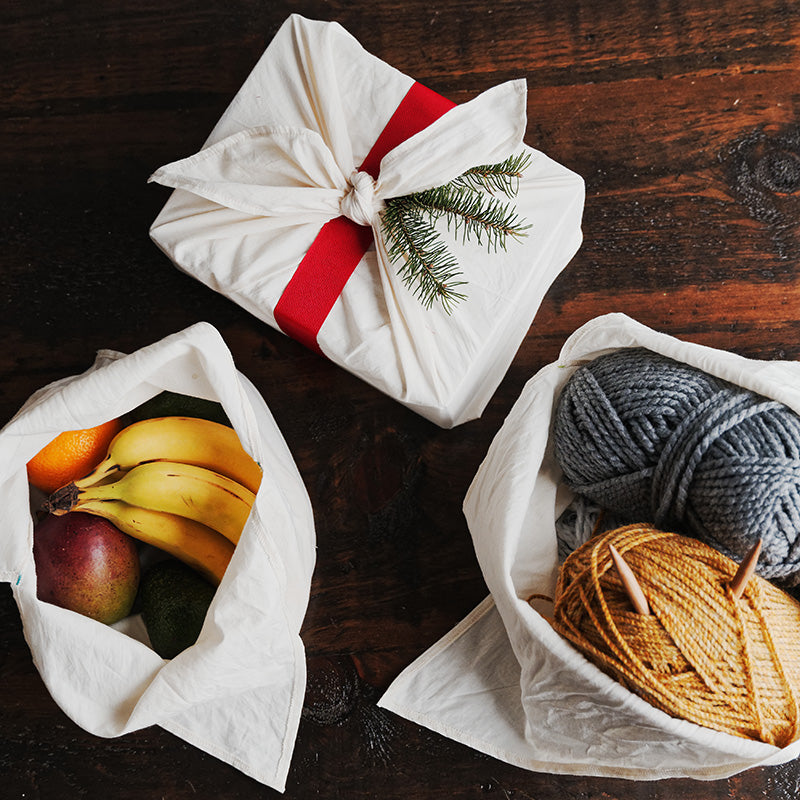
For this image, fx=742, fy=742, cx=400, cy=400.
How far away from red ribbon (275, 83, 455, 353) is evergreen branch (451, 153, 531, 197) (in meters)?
0.07

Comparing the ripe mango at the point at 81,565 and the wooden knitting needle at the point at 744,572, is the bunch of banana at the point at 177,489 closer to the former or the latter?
the ripe mango at the point at 81,565

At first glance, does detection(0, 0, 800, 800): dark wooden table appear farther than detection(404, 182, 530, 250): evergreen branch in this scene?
Yes

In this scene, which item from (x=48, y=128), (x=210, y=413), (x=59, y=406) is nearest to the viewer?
(x=59, y=406)

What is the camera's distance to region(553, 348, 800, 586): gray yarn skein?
1.90ft

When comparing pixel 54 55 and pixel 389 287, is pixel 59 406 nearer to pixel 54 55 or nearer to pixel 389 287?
pixel 389 287

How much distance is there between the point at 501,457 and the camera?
68 cm

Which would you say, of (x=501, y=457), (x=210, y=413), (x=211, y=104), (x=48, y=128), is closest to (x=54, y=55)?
(x=48, y=128)

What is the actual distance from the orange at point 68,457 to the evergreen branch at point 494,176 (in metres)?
0.42

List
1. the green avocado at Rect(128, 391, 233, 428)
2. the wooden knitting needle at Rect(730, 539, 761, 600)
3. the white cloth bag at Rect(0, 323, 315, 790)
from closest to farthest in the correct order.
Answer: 1. the wooden knitting needle at Rect(730, 539, 761, 600)
2. the white cloth bag at Rect(0, 323, 315, 790)
3. the green avocado at Rect(128, 391, 233, 428)

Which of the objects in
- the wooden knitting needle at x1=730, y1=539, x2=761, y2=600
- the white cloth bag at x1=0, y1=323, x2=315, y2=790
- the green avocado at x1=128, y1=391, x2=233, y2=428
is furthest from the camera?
the green avocado at x1=128, y1=391, x2=233, y2=428

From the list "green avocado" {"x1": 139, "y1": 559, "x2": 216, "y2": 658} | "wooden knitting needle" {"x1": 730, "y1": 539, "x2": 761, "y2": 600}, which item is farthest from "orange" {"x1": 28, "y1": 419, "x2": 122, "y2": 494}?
"wooden knitting needle" {"x1": 730, "y1": 539, "x2": 761, "y2": 600}

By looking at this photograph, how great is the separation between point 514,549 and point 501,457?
0.08 metres

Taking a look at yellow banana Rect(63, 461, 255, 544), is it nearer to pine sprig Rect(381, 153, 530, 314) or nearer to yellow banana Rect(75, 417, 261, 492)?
yellow banana Rect(75, 417, 261, 492)

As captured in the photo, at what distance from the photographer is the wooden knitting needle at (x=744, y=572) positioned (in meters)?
0.53
